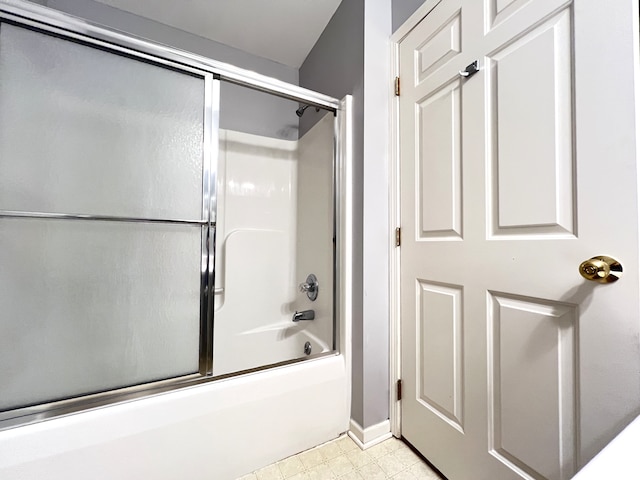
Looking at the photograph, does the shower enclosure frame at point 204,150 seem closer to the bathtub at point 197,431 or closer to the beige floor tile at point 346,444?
the bathtub at point 197,431

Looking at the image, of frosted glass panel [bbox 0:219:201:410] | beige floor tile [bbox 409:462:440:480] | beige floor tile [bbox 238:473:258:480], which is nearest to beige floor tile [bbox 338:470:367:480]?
beige floor tile [bbox 409:462:440:480]

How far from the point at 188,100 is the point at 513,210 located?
123cm

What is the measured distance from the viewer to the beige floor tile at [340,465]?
1011mm

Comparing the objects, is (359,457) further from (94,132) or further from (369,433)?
(94,132)

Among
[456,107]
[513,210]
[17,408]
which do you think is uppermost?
[456,107]

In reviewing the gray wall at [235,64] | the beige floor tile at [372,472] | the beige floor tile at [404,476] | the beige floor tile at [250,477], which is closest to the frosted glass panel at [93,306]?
the beige floor tile at [250,477]

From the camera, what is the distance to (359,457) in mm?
1087

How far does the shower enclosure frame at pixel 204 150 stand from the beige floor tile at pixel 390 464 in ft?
1.45

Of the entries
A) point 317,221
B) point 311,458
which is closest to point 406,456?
point 311,458

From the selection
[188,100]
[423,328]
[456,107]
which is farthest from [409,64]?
[423,328]

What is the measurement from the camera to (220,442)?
95 cm

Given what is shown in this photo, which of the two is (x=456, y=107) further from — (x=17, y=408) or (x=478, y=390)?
(x=17, y=408)

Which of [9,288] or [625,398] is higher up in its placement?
[9,288]

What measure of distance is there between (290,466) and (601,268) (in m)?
1.22
